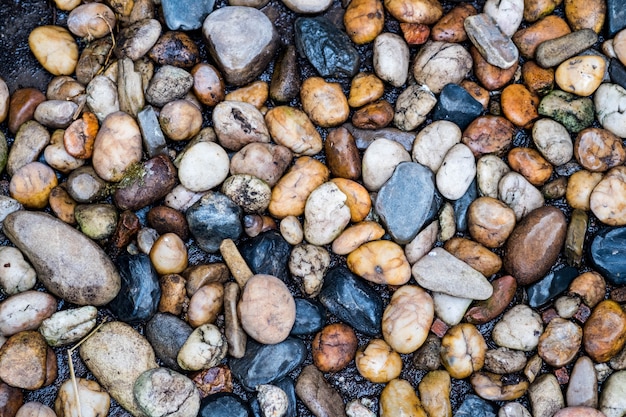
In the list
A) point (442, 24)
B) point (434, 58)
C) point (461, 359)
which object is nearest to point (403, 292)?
point (461, 359)

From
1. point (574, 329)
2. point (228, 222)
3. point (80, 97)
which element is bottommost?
point (574, 329)

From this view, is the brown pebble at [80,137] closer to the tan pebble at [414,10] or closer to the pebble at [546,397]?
the tan pebble at [414,10]

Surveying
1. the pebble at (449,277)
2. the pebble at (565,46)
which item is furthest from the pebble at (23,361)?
the pebble at (565,46)

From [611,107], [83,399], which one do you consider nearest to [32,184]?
[83,399]

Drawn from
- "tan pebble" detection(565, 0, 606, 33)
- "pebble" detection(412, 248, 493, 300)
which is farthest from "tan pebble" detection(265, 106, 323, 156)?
"tan pebble" detection(565, 0, 606, 33)

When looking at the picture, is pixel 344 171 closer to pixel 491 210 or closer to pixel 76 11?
pixel 491 210
